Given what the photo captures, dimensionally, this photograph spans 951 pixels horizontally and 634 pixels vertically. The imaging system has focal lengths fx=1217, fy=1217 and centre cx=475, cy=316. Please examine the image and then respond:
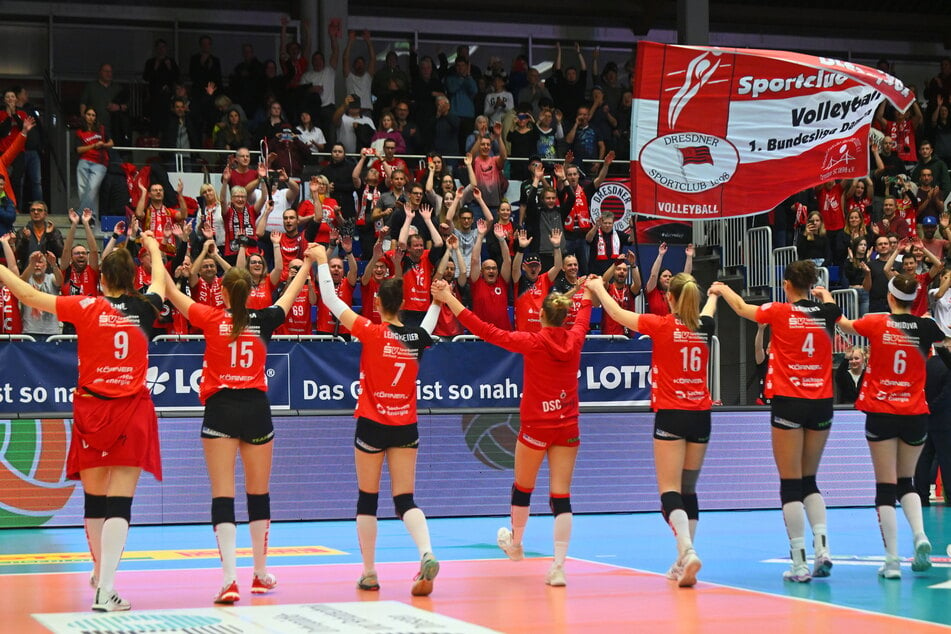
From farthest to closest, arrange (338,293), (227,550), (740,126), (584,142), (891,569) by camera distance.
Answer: (584,142) → (338,293) → (740,126) → (891,569) → (227,550)

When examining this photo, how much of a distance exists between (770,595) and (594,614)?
61.9 inches

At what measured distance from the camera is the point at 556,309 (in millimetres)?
9922

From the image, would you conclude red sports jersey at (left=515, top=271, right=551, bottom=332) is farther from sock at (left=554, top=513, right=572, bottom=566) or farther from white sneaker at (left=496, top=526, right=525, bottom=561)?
sock at (left=554, top=513, right=572, bottom=566)

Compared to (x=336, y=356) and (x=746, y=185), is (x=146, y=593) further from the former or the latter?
(x=746, y=185)

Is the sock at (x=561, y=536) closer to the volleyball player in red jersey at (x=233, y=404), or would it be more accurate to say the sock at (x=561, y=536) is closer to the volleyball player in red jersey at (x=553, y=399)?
the volleyball player in red jersey at (x=553, y=399)

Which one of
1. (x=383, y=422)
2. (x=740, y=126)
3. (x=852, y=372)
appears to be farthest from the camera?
(x=852, y=372)

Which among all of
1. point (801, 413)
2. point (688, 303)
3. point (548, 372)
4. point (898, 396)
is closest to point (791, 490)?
point (801, 413)

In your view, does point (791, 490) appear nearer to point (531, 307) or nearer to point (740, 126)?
point (531, 307)

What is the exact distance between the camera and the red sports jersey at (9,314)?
1722cm

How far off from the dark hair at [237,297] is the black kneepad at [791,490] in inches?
178

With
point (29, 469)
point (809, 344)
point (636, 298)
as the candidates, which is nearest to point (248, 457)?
point (809, 344)

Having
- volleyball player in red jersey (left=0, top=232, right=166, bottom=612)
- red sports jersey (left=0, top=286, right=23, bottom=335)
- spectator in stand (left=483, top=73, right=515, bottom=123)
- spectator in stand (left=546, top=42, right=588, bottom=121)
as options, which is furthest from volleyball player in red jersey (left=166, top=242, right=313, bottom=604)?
spectator in stand (left=546, top=42, right=588, bottom=121)

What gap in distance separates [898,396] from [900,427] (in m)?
0.26

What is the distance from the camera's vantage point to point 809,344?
10008mm
